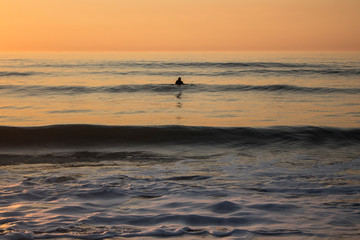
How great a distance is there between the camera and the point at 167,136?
10.5 meters

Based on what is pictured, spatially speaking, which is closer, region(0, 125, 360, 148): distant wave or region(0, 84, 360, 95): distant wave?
region(0, 125, 360, 148): distant wave

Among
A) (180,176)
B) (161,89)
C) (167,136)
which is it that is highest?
(161,89)

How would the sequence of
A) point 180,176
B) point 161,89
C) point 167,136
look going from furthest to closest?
point 161,89 → point 167,136 → point 180,176

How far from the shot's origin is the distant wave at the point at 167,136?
392 inches

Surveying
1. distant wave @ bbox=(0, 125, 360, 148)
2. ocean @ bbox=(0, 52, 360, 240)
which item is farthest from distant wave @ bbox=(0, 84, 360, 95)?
distant wave @ bbox=(0, 125, 360, 148)

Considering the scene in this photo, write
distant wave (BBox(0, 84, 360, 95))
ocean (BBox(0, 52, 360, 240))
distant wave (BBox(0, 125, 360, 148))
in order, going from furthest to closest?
distant wave (BBox(0, 84, 360, 95)), distant wave (BBox(0, 125, 360, 148)), ocean (BBox(0, 52, 360, 240))

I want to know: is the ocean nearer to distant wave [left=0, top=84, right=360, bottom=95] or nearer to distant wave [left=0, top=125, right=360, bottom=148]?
distant wave [left=0, top=125, right=360, bottom=148]

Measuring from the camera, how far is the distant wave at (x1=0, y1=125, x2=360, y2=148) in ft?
32.7

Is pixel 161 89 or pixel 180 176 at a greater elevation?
pixel 161 89

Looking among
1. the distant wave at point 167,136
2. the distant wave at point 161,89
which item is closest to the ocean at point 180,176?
the distant wave at point 167,136

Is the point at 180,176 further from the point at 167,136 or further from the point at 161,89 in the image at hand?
the point at 161,89

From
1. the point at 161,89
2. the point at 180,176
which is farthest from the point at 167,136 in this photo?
the point at 161,89

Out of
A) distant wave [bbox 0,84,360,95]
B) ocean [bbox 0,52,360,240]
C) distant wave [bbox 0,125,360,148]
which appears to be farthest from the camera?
distant wave [bbox 0,84,360,95]

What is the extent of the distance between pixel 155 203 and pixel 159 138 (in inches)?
203
